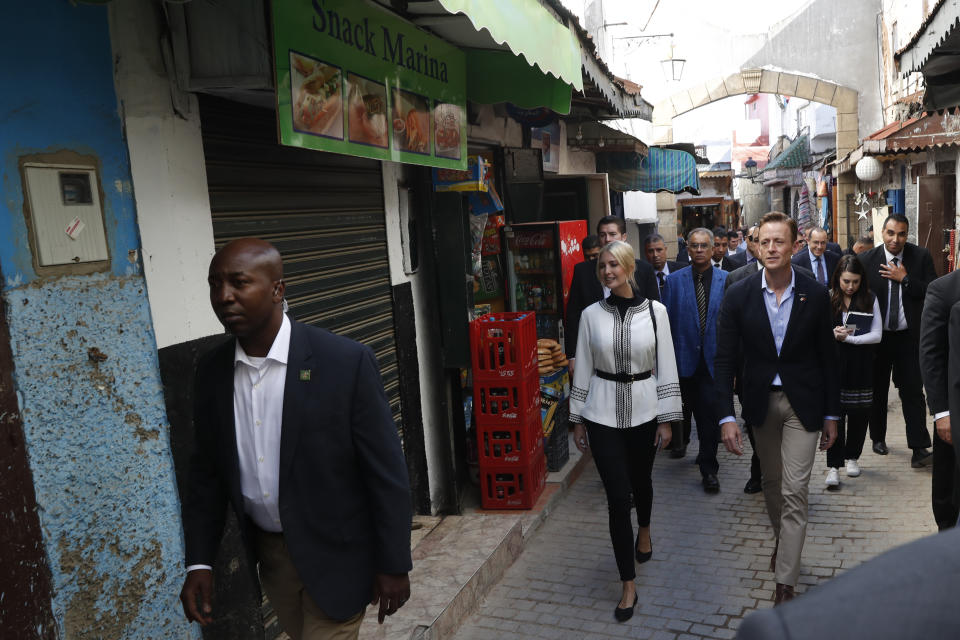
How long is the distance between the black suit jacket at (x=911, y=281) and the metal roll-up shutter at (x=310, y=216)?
405 cm

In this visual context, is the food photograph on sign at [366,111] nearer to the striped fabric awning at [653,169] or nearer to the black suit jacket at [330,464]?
the black suit jacket at [330,464]

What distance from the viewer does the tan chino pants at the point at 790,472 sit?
4.32 meters

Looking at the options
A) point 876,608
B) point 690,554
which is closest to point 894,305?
point 690,554

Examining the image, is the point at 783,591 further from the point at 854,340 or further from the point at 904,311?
the point at 904,311

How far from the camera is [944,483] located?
4.58 m

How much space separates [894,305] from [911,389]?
2.32 feet

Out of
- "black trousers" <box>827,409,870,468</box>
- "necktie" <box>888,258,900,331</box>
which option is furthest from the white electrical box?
"necktie" <box>888,258,900,331</box>

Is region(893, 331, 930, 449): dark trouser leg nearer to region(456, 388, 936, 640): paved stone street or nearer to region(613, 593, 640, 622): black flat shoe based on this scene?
region(456, 388, 936, 640): paved stone street

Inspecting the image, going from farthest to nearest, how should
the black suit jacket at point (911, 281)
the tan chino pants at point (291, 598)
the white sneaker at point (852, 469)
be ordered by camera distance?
1. the black suit jacket at point (911, 281)
2. the white sneaker at point (852, 469)
3. the tan chino pants at point (291, 598)

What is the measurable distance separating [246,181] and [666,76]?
58.3ft

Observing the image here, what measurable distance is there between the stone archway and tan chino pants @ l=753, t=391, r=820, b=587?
16935 mm

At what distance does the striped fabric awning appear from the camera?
43.1ft

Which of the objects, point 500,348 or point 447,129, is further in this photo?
point 500,348

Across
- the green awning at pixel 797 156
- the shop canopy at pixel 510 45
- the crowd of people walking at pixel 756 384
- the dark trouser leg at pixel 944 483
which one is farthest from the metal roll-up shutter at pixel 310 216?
the green awning at pixel 797 156
